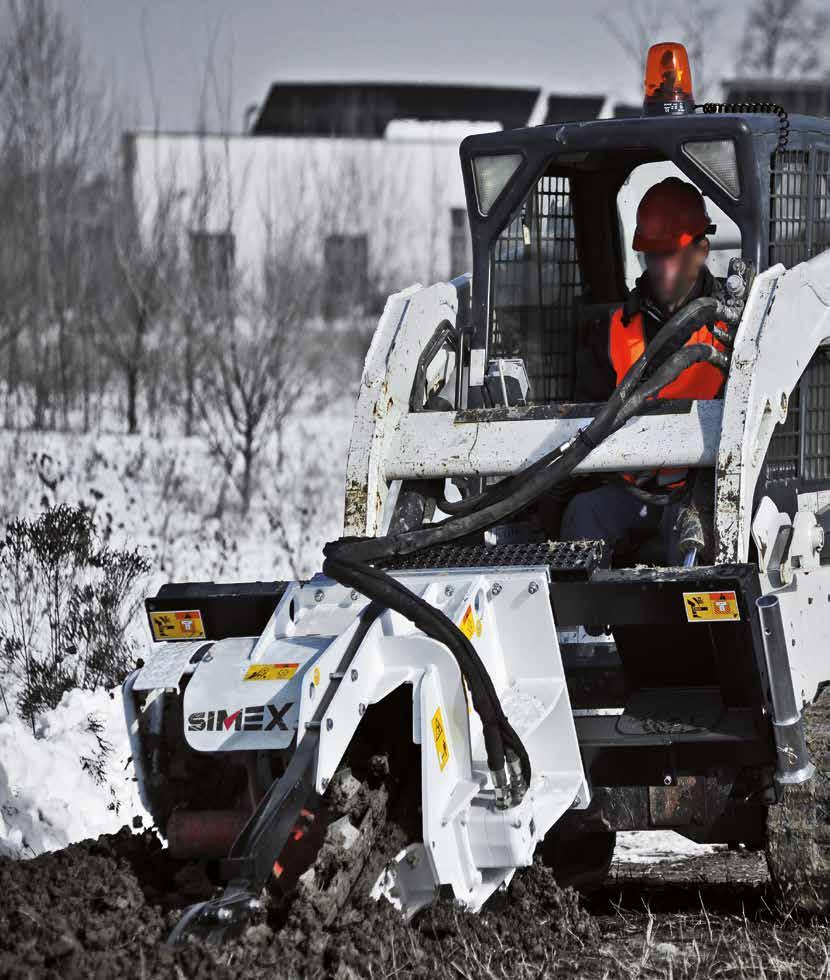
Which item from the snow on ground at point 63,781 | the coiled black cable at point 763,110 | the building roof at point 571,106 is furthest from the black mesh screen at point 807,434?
the building roof at point 571,106

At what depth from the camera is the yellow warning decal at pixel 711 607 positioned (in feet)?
14.9

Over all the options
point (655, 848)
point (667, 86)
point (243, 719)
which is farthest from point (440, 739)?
point (667, 86)

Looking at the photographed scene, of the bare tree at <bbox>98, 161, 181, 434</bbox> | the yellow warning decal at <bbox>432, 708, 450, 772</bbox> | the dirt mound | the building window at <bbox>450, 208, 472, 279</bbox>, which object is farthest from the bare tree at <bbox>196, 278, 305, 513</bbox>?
the building window at <bbox>450, 208, 472, 279</bbox>

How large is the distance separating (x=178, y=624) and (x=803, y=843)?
6.39ft

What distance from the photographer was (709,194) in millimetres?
5562

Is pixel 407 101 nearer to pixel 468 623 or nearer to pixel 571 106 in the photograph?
pixel 571 106

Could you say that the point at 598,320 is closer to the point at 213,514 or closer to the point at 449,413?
the point at 449,413

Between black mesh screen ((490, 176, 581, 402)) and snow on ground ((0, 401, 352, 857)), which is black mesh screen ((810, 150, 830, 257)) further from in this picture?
snow on ground ((0, 401, 352, 857))

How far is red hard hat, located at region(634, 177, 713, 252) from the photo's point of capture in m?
5.75

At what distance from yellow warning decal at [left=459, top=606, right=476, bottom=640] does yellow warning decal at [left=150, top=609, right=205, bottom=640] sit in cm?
95

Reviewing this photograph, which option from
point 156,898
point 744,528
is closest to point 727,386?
point 744,528

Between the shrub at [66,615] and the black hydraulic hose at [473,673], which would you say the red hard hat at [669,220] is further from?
the shrub at [66,615]

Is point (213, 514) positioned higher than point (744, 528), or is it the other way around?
point (744, 528)

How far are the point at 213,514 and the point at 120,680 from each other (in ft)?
20.7
